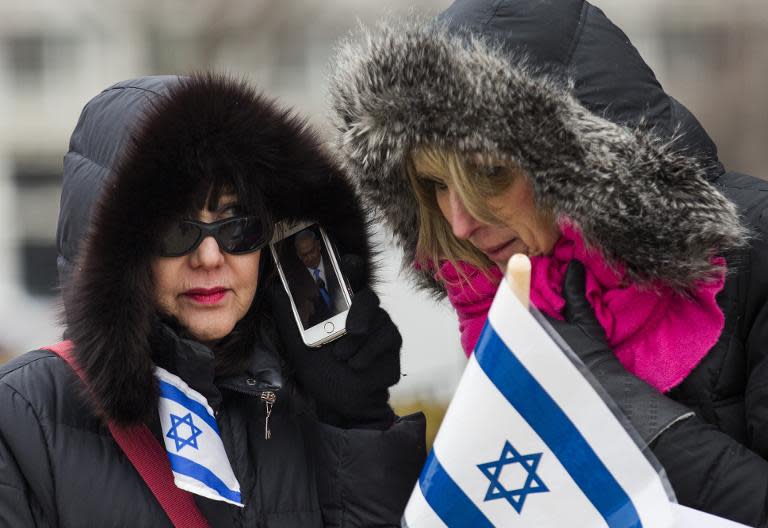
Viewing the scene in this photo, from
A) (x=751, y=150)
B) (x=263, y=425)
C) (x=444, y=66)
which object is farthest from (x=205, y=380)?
(x=751, y=150)

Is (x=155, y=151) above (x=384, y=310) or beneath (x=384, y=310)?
above

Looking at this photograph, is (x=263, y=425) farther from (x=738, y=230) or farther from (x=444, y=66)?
(x=738, y=230)

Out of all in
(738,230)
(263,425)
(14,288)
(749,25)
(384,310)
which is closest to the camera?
(738,230)

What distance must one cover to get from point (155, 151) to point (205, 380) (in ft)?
1.82

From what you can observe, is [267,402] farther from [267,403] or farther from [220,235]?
[220,235]

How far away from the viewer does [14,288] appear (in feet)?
61.6

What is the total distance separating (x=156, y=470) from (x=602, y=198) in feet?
3.91

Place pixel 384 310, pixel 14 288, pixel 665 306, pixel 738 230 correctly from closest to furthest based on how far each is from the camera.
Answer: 1. pixel 738 230
2. pixel 665 306
3. pixel 384 310
4. pixel 14 288

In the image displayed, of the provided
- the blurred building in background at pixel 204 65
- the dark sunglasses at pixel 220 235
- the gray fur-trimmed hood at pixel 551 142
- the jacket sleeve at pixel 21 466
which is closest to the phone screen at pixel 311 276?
the dark sunglasses at pixel 220 235

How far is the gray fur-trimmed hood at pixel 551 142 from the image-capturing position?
268 cm

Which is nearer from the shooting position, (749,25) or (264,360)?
(264,360)

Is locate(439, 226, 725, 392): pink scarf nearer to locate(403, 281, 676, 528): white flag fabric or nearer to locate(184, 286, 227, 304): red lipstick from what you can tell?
locate(403, 281, 676, 528): white flag fabric

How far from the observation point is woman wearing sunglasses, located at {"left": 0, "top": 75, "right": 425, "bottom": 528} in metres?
2.69

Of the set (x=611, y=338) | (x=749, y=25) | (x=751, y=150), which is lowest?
(x=751, y=150)
